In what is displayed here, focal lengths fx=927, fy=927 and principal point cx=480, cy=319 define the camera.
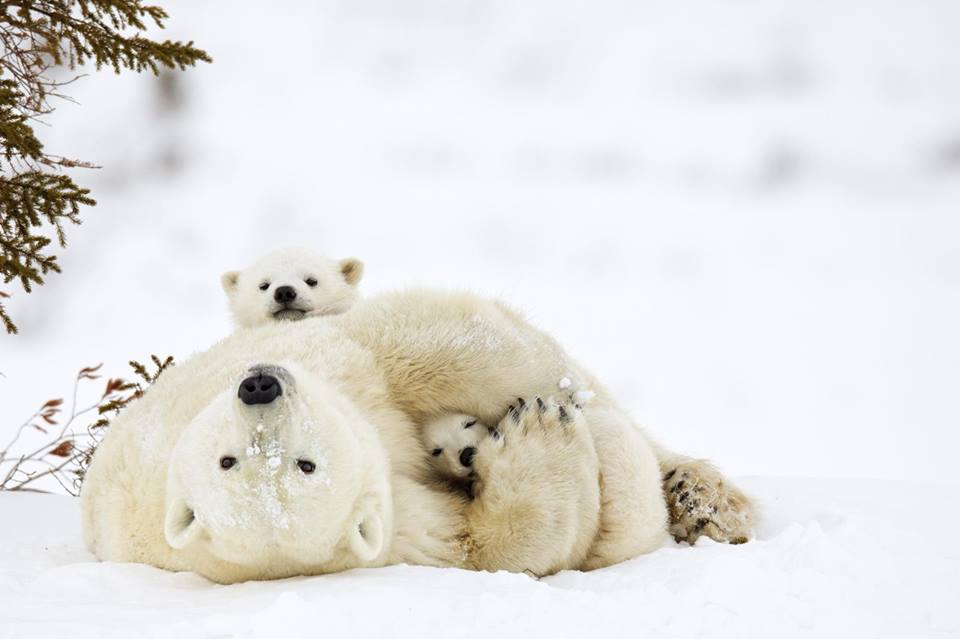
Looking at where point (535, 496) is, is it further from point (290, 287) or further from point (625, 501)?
point (290, 287)

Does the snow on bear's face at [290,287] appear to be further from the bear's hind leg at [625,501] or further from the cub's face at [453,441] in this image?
the bear's hind leg at [625,501]

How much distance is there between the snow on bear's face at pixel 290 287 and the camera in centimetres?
527

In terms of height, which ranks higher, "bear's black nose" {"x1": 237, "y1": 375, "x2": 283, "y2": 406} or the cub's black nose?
"bear's black nose" {"x1": 237, "y1": 375, "x2": 283, "y2": 406}

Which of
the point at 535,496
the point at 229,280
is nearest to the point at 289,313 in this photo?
the point at 229,280

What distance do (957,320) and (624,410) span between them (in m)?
30.7

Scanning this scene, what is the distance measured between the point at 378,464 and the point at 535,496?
1.77 feet

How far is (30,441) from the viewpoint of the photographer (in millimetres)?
18391

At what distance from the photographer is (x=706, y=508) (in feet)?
11.6

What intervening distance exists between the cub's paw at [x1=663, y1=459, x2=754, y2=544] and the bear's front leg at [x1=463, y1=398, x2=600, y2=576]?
0.49 meters

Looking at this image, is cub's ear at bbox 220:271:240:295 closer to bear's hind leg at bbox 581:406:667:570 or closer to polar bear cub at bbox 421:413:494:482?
polar bear cub at bbox 421:413:494:482

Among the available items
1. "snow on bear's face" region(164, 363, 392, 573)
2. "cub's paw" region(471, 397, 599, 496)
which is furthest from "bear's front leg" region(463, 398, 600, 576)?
"snow on bear's face" region(164, 363, 392, 573)

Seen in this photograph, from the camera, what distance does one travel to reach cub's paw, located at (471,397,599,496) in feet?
10.4

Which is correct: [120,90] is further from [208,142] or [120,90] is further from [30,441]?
[30,441]

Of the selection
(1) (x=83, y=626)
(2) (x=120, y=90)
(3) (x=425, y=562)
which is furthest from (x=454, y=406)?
(2) (x=120, y=90)
